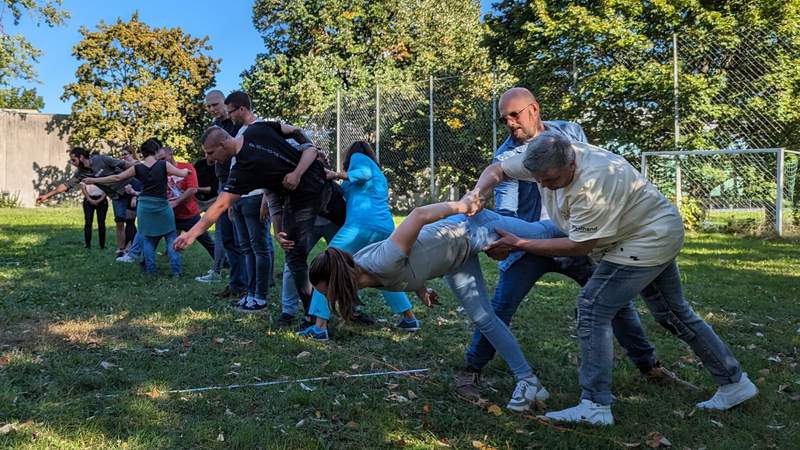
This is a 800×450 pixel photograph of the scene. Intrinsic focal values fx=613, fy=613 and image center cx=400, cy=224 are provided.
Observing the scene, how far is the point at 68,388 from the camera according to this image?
3.67m

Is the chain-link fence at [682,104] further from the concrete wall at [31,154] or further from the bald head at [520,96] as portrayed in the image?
the concrete wall at [31,154]

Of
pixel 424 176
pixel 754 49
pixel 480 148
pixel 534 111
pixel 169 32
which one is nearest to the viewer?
pixel 534 111

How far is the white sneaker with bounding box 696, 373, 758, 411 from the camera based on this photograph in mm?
3383

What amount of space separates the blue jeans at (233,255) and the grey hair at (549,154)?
14.6 ft

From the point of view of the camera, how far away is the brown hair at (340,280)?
123 inches

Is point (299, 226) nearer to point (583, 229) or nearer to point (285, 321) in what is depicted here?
point (285, 321)

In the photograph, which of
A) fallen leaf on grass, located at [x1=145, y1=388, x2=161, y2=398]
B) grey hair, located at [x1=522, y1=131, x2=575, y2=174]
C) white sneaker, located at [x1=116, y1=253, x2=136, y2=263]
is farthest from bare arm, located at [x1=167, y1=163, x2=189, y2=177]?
grey hair, located at [x1=522, y1=131, x2=575, y2=174]

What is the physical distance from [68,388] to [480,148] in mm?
14926

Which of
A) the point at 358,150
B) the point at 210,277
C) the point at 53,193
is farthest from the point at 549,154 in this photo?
the point at 53,193

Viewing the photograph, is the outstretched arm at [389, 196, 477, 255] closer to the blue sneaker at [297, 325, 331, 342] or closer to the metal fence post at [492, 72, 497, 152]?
the blue sneaker at [297, 325, 331, 342]

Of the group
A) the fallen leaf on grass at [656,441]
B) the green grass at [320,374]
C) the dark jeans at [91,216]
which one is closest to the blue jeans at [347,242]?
the green grass at [320,374]

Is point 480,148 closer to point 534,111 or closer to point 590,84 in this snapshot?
point 590,84

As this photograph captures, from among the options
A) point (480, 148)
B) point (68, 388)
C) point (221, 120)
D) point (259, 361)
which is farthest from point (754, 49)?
point (68, 388)

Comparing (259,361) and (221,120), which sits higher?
(221,120)
